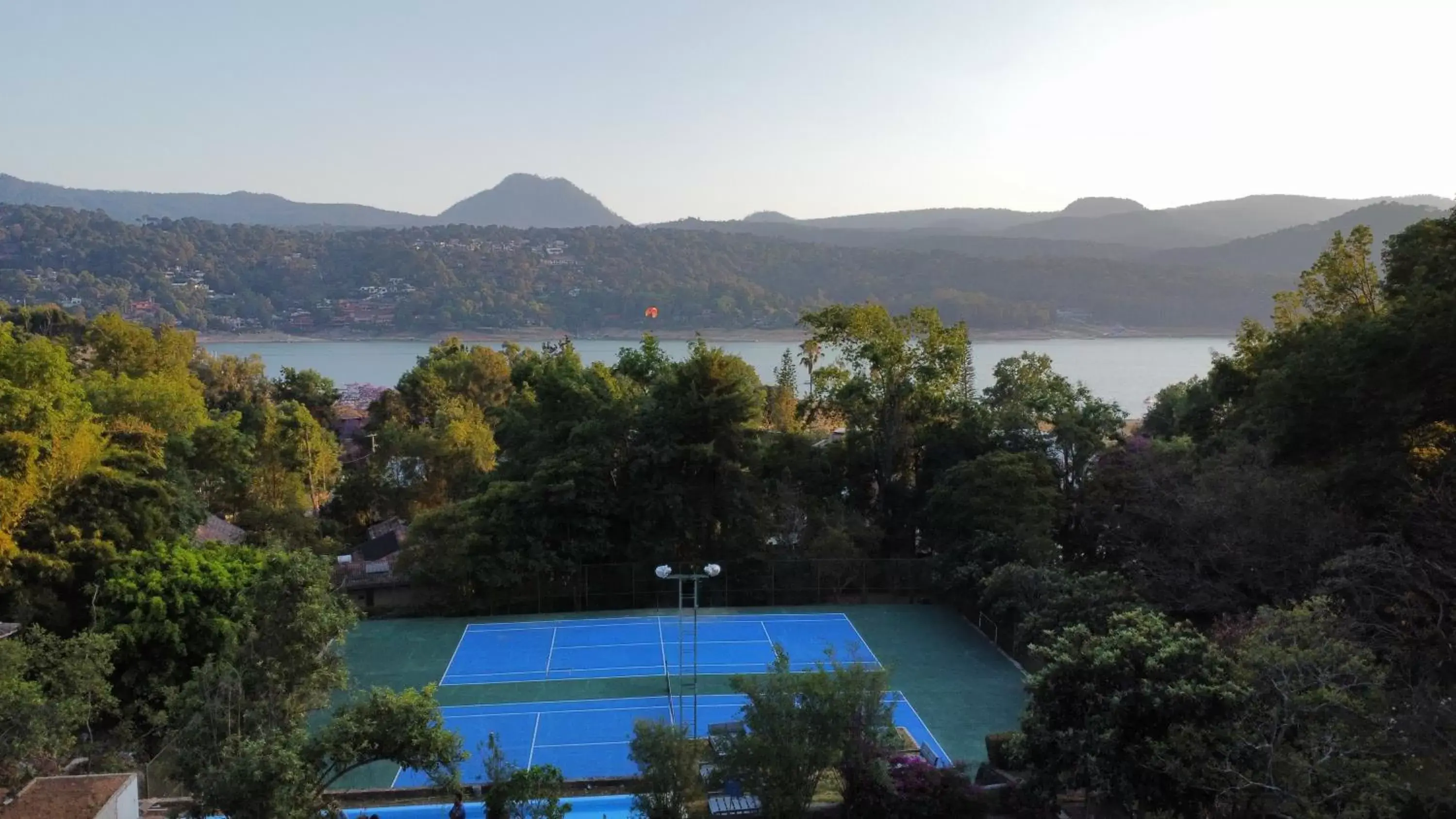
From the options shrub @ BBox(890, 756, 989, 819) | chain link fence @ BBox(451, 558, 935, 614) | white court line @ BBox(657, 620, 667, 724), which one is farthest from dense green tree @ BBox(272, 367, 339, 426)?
shrub @ BBox(890, 756, 989, 819)

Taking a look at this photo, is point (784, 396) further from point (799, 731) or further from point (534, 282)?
point (534, 282)

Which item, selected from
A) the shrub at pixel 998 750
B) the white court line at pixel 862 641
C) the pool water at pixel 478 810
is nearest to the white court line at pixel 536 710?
the pool water at pixel 478 810

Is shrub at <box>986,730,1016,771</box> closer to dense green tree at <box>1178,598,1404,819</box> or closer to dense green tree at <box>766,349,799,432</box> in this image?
dense green tree at <box>1178,598,1404,819</box>

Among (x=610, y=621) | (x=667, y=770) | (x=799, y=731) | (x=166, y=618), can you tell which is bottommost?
(x=610, y=621)

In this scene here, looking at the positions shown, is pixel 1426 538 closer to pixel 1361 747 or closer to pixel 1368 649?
pixel 1368 649

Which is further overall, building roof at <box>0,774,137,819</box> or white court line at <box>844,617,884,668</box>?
white court line at <box>844,617,884,668</box>

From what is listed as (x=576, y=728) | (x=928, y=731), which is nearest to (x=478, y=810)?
(x=576, y=728)
